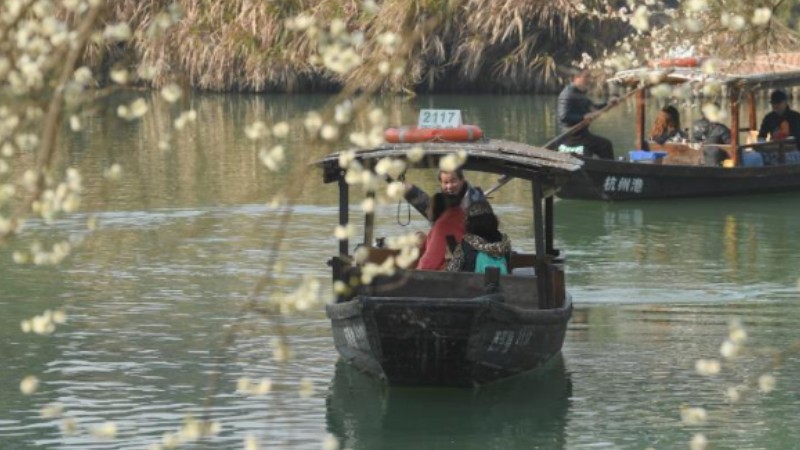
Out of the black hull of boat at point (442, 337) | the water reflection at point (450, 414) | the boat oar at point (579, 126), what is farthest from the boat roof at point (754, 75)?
the black hull of boat at point (442, 337)

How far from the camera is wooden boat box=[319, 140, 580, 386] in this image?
11758mm

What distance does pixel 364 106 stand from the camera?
6.35 metres

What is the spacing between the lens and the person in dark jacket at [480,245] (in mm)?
12609

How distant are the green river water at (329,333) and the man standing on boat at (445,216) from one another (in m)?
0.99

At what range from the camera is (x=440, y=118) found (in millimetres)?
12812

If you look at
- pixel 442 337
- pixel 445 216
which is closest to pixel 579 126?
pixel 442 337

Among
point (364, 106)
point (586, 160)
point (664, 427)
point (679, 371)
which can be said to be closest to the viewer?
point (364, 106)

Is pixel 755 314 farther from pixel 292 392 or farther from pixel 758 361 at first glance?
pixel 292 392

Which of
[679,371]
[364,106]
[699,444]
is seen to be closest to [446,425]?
[679,371]

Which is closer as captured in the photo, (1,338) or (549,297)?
(549,297)

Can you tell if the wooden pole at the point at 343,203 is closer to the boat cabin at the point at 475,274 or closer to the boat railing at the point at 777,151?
the boat cabin at the point at 475,274

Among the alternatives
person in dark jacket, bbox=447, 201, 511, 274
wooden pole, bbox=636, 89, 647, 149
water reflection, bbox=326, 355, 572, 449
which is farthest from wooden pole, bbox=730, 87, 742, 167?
person in dark jacket, bbox=447, 201, 511, 274

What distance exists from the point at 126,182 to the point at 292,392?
13.9 meters

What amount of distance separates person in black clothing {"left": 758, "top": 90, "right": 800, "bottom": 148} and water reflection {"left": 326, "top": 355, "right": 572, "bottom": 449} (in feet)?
39.5
